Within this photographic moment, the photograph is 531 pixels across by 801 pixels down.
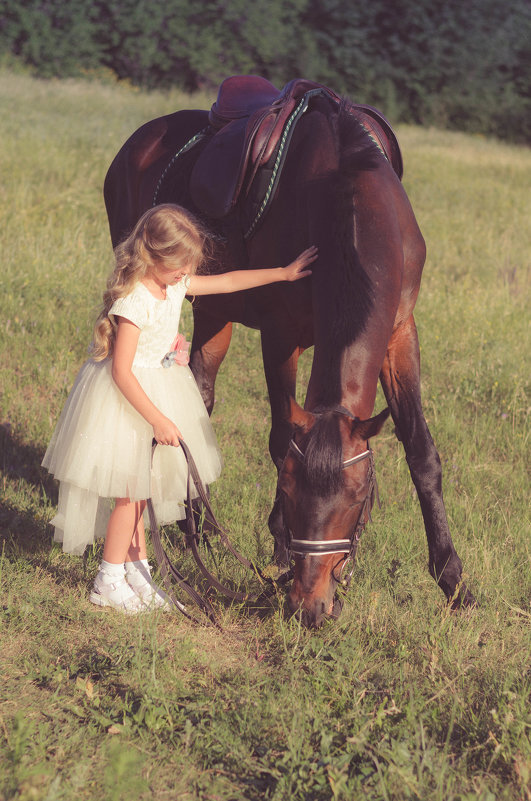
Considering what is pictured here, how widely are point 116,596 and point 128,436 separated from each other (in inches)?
29.2

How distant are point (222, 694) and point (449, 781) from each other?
0.91 metres

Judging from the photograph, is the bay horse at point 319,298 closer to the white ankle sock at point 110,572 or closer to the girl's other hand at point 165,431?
the girl's other hand at point 165,431

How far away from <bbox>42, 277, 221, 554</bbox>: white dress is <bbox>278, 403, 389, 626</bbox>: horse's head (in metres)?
0.90

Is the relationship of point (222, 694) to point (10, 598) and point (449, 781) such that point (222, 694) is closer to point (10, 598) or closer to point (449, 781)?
point (449, 781)

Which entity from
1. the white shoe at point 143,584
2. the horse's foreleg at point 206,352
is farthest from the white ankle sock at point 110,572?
the horse's foreleg at point 206,352

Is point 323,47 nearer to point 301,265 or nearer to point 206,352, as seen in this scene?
point 206,352

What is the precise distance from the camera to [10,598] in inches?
135

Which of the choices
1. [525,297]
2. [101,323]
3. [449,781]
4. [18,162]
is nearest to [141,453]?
[101,323]

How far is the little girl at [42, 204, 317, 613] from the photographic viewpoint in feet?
10.6

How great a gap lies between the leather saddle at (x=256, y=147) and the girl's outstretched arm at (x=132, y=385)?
1074mm

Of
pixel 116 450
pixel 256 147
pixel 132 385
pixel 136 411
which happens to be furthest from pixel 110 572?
pixel 256 147

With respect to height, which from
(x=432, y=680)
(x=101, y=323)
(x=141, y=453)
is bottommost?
(x=432, y=680)

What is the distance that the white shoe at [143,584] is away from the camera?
348 centimetres

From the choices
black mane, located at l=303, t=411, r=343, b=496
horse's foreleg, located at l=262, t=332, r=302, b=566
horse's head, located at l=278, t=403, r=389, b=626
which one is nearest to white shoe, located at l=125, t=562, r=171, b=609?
horse's foreleg, located at l=262, t=332, r=302, b=566
